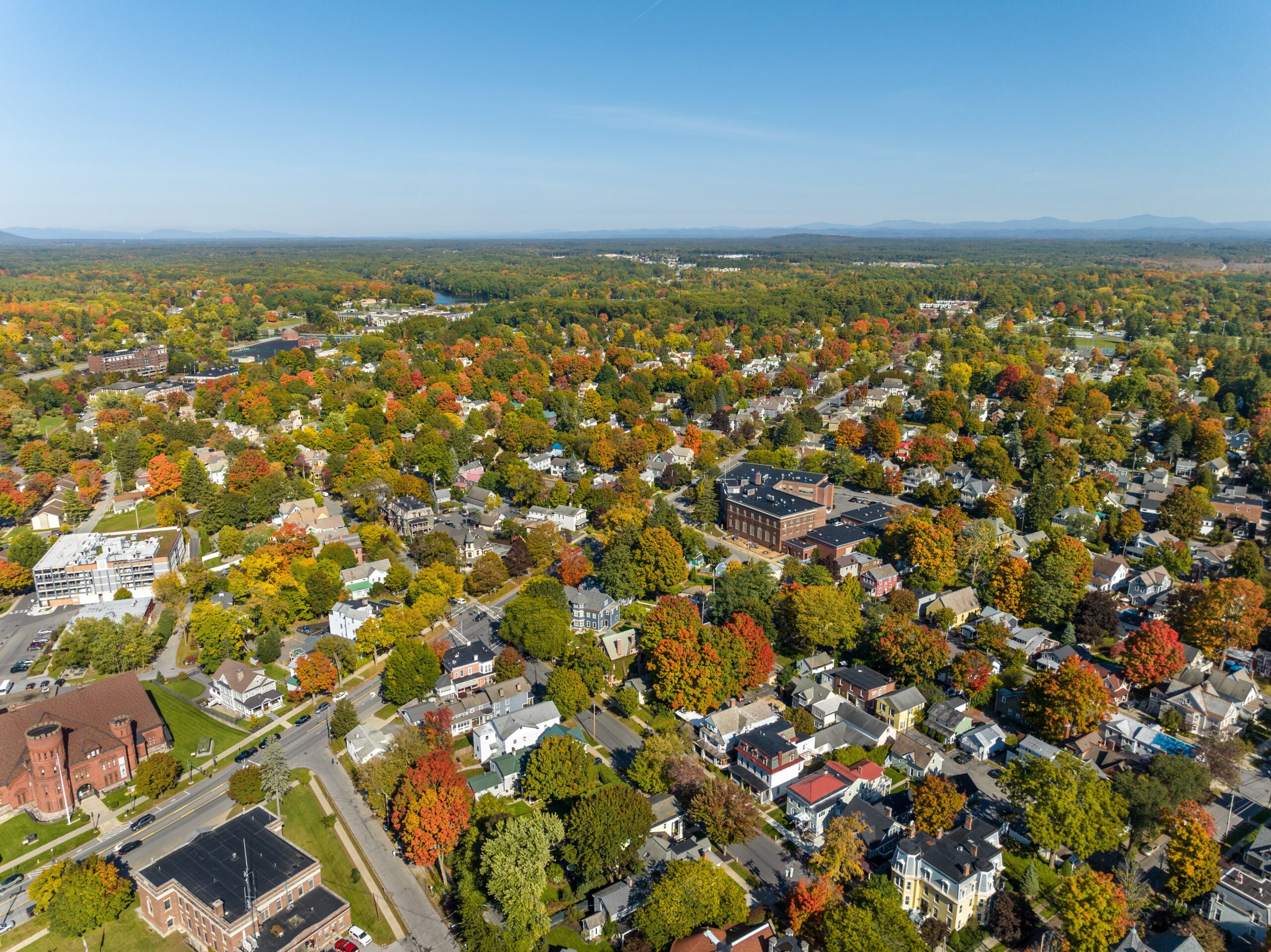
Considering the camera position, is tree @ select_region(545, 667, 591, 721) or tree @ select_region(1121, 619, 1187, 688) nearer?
tree @ select_region(545, 667, 591, 721)

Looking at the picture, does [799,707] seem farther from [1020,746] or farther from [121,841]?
[121,841]

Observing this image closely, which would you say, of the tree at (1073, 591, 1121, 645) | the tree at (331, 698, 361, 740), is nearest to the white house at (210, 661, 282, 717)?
the tree at (331, 698, 361, 740)

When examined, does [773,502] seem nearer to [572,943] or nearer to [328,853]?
[572,943]

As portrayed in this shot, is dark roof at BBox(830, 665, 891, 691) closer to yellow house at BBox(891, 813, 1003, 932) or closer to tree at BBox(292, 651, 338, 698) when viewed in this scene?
yellow house at BBox(891, 813, 1003, 932)

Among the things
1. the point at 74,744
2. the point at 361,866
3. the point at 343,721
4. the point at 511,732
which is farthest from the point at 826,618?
the point at 74,744

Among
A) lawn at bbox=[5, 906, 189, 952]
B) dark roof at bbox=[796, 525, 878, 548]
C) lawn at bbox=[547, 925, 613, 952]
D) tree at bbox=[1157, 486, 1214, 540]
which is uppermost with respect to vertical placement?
tree at bbox=[1157, 486, 1214, 540]

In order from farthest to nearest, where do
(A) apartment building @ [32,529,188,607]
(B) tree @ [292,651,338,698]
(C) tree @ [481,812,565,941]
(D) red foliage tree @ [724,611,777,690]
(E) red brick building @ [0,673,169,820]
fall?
(A) apartment building @ [32,529,188,607] < (B) tree @ [292,651,338,698] < (D) red foliage tree @ [724,611,777,690] < (E) red brick building @ [0,673,169,820] < (C) tree @ [481,812,565,941]

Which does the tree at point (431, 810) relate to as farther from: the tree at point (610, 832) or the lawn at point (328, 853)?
the tree at point (610, 832)

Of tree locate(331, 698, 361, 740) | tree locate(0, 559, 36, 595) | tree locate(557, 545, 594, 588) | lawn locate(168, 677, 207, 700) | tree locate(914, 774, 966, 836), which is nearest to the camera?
tree locate(914, 774, 966, 836)
